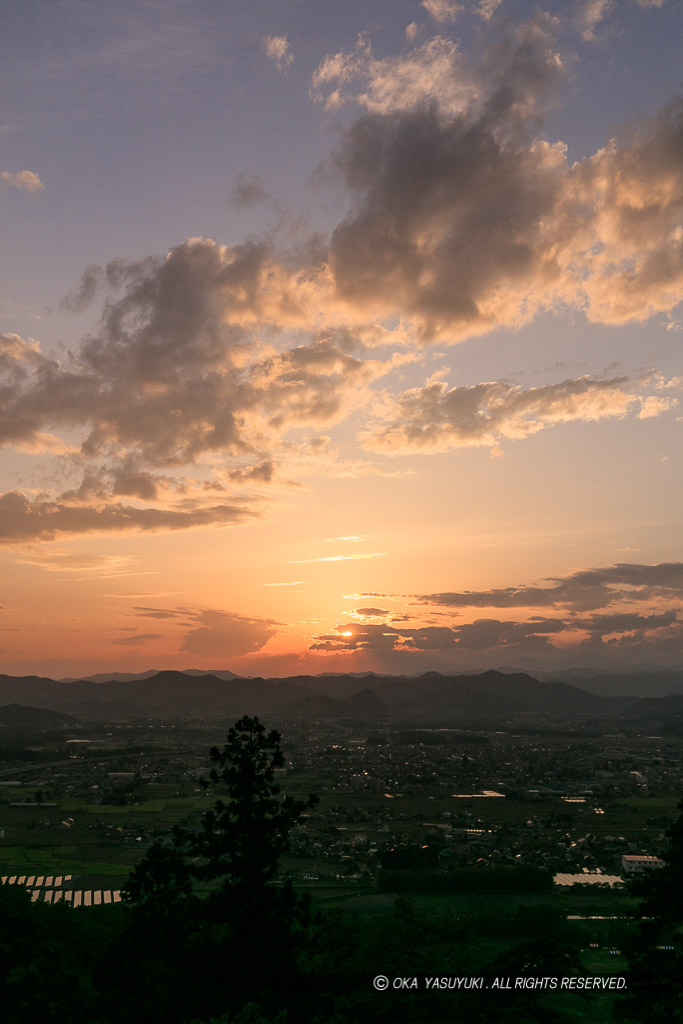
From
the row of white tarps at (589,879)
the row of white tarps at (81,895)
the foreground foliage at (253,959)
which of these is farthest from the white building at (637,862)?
the row of white tarps at (81,895)

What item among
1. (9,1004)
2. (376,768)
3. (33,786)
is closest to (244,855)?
(9,1004)

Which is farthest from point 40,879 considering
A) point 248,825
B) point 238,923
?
point 248,825

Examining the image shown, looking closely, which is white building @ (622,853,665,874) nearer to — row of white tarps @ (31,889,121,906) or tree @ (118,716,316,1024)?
row of white tarps @ (31,889,121,906)

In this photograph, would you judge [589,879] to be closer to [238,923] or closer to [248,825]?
[238,923]

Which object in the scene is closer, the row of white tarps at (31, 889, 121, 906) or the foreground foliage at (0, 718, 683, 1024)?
the foreground foliage at (0, 718, 683, 1024)

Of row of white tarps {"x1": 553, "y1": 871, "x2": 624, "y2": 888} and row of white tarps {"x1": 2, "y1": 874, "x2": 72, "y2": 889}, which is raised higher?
row of white tarps {"x1": 2, "y1": 874, "x2": 72, "y2": 889}

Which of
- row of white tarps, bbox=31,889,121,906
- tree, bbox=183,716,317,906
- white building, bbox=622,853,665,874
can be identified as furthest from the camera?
white building, bbox=622,853,665,874

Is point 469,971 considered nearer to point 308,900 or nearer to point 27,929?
point 308,900

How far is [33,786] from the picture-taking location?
14350 cm

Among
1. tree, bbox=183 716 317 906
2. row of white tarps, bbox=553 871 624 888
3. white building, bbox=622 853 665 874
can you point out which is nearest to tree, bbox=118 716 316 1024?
tree, bbox=183 716 317 906

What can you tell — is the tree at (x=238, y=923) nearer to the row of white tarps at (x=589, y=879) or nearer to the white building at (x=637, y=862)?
the row of white tarps at (x=589, y=879)

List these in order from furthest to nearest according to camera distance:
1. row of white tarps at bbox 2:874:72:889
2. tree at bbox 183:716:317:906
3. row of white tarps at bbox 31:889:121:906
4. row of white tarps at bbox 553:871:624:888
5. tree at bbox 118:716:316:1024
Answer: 1. row of white tarps at bbox 553:871:624:888
2. row of white tarps at bbox 2:874:72:889
3. row of white tarps at bbox 31:889:121:906
4. tree at bbox 183:716:317:906
5. tree at bbox 118:716:316:1024

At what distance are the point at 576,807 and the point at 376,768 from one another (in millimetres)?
65918

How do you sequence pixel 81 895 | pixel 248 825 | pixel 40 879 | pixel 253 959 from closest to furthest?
1. pixel 253 959
2. pixel 248 825
3. pixel 81 895
4. pixel 40 879
